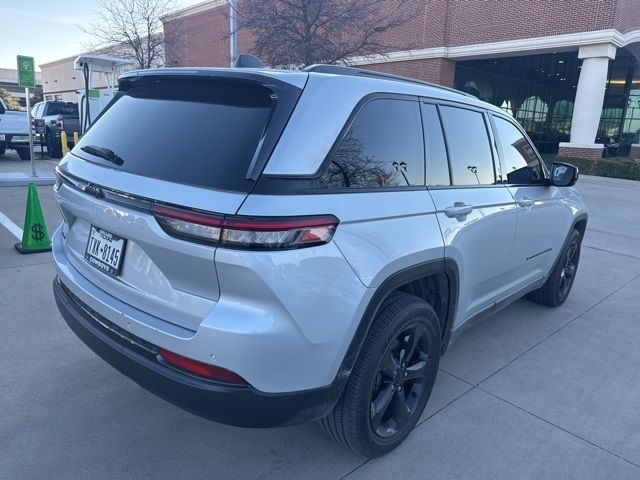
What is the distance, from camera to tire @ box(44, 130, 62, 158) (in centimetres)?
1809

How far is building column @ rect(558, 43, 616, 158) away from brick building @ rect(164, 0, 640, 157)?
3cm

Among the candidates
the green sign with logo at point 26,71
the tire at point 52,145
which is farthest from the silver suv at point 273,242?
the tire at point 52,145

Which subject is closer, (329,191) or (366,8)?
(329,191)

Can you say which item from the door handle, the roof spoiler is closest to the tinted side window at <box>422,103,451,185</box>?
the door handle

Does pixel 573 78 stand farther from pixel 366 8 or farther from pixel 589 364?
pixel 589 364

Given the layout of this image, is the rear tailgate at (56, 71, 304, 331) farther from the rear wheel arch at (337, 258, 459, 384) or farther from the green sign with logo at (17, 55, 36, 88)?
the green sign with logo at (17, 55, 36, 88)

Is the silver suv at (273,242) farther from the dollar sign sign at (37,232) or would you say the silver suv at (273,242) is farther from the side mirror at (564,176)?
the dollar sign sign at (37,232)

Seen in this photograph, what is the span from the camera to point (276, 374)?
1.96 meters

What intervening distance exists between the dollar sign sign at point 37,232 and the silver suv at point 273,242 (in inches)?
126

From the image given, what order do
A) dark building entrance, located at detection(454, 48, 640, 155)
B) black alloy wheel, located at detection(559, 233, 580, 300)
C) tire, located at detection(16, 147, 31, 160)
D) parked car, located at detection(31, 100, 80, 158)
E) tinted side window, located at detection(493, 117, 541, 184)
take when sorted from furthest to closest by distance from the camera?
1. dark building entrance, located at detection(454, 48, 640, 155)
2. parked car, located at detection(31, 100, 80, 158)
3. tire, located at detection(16, 147, 31, 160)
4. black alloy wheel, located at detection(559, 233, 580, 300)
5. tinted side window, located at detection(493, 117, 541, 184)

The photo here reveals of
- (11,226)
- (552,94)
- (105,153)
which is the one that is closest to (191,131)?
(105,153)

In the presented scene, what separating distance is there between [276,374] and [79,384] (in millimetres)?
1855

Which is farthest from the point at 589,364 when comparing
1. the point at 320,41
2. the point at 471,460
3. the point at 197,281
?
the point at 320,41

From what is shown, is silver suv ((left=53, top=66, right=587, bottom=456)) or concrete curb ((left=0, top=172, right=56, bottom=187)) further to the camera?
concrete curb ((left=0, top=172, right=56, bottom=187))
